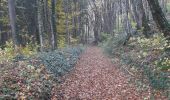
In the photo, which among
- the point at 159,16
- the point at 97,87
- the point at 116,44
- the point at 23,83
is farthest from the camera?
the point at 116,44

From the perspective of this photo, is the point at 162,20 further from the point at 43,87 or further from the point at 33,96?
the point at 33,96

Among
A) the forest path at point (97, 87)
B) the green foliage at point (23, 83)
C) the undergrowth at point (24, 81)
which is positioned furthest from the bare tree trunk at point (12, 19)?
the green foliage at point (23, 83)

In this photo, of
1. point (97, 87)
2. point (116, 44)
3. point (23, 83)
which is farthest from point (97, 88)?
point (116, 44)

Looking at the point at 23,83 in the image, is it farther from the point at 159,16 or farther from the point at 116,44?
the point at 116,44

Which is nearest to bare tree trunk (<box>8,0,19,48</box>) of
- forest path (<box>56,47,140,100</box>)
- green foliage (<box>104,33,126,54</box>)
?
forest path (<box>56,47,140,100</box>)

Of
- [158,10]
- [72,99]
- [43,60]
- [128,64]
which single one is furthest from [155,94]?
[128,64]

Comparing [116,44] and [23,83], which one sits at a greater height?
[23,83]

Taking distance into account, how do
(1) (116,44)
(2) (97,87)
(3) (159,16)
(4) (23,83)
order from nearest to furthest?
(4) (23,83) → (2) (97,87) → (3) (159,16) → (1) (116,44)

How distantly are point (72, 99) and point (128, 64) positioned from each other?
25.2ft

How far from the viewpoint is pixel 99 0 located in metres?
61.7

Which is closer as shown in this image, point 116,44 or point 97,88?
point 97,88

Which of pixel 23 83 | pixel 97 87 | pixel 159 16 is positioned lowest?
pixel 97 87

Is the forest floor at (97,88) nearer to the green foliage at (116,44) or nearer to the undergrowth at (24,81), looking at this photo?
the undergrowth at (24,81)

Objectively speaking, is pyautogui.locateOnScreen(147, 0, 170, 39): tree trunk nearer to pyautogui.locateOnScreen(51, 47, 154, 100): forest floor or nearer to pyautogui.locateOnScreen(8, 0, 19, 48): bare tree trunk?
pyautogui.locateOnScreen(51, 47, 154, 100): forest floor
